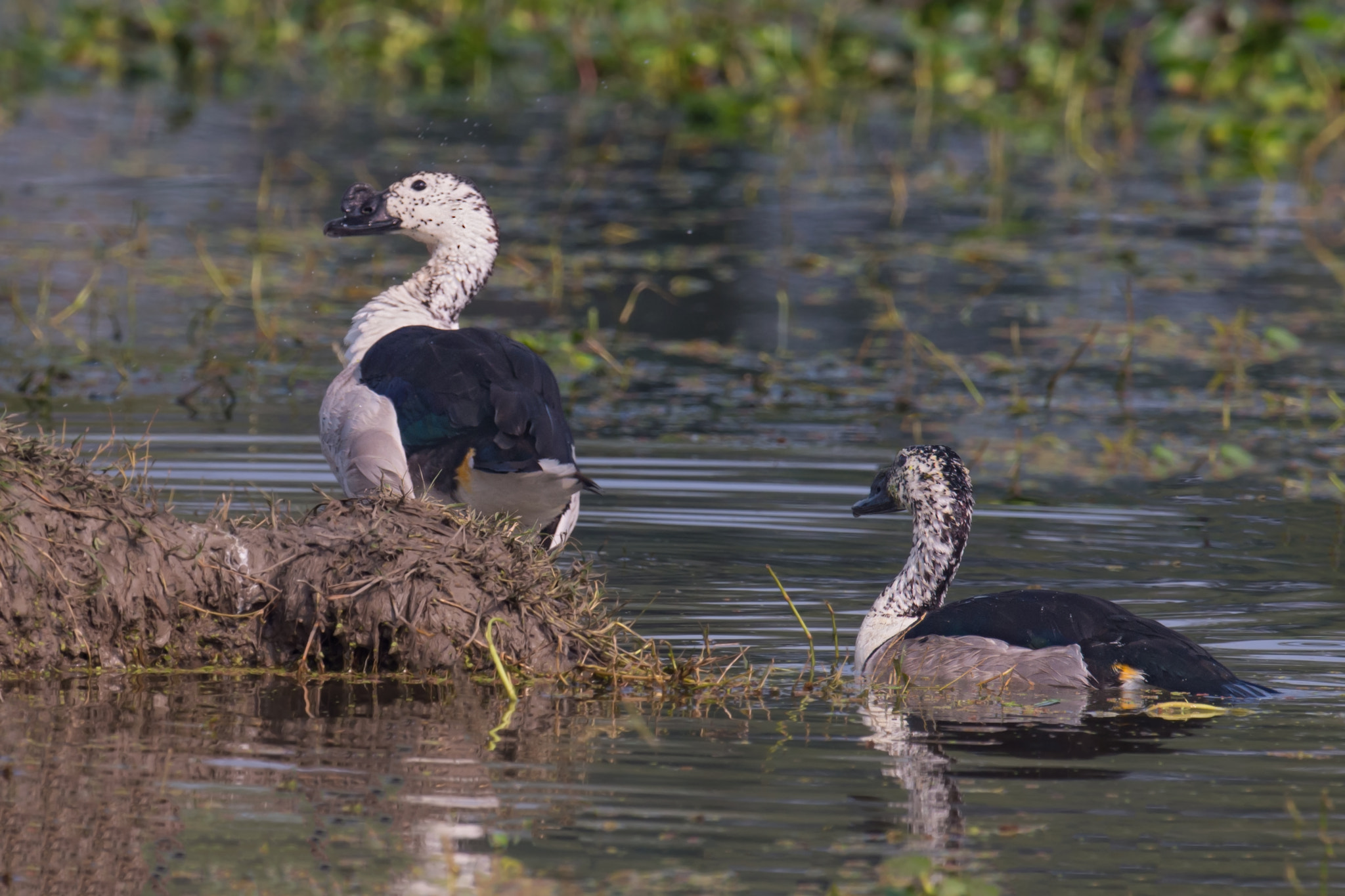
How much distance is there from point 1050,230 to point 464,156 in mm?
5150

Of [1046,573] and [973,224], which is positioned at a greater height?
[973,224]

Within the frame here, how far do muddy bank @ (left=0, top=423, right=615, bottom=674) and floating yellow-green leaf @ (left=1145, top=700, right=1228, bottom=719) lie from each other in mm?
1582

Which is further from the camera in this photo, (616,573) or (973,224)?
(973,224)

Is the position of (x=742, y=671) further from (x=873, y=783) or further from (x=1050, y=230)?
(x=1050, y=230)

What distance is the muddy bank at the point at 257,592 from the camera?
5.98 metres

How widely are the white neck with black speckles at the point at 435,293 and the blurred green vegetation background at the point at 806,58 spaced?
9727 millimetres

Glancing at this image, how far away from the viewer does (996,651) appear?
256 inches

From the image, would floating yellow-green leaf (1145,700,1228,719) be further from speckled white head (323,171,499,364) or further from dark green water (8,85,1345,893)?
speckled white head (323,171,499,364)

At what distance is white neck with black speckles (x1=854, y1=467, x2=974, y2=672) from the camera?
705 centimetres

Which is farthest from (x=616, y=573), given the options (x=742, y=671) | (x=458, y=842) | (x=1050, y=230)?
(x=1050, y=230)

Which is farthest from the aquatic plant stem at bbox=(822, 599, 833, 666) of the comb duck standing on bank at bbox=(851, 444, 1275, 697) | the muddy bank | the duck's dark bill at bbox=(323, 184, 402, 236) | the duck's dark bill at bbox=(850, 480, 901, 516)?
the duck's dark bill at bbox=(323, 184, 402, 236)

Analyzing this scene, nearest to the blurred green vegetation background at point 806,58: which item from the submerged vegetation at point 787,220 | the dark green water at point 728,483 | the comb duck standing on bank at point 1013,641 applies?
the submerged vegetation at point 787,220

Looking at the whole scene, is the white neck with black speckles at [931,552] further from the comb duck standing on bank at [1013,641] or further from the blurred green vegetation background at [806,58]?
the blurred green vegetation background at [806,58]

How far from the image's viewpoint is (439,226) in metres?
8.94
